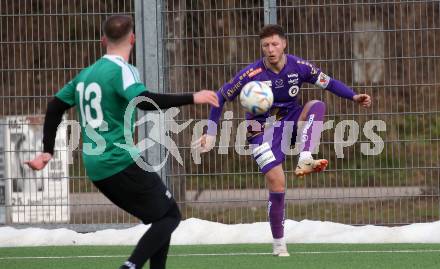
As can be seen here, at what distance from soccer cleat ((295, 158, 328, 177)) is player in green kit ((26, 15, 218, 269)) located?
2.66 meters

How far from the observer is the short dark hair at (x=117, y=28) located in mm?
7273

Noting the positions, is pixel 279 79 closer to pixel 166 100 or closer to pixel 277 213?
pixel 277 213

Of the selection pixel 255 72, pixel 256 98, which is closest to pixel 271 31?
pixel 255 72

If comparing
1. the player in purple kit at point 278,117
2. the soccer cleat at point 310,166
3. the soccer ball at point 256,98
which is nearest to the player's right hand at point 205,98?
the soccer ball at point 256,98

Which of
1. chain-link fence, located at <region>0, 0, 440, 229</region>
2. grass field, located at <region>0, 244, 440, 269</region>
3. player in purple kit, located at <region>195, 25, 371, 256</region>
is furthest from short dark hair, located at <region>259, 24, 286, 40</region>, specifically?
chain-link fence, located at <region>0, 0, 440, 229</region>

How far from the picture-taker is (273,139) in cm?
995

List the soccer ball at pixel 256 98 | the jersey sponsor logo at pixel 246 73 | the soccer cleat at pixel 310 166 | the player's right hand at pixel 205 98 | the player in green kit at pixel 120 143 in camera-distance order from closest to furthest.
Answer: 1. the player's right hand at pixel 205 98
2. the player in green kit at pixel 120 143
3. the soccer ball at pixel 256 98
4. the soccer cleat at pixel 310 166
5. the jersey sponsor logo at pixel 246 73

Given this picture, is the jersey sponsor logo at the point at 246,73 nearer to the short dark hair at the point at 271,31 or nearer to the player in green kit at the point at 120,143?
the short dark hair at the point at 271,31

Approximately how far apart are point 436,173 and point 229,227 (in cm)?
224

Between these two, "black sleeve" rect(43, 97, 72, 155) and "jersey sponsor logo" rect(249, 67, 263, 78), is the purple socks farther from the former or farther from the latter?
"black sleeve" rect(43, 97, 72, 155)

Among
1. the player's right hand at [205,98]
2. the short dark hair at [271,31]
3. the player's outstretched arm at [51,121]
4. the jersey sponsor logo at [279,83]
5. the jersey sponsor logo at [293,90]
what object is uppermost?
the short dark hair at [271,31]

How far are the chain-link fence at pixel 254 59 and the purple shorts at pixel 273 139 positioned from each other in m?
2.45

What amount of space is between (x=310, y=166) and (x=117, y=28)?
10.0ft

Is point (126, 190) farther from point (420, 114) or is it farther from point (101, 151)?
point (420, 114)
